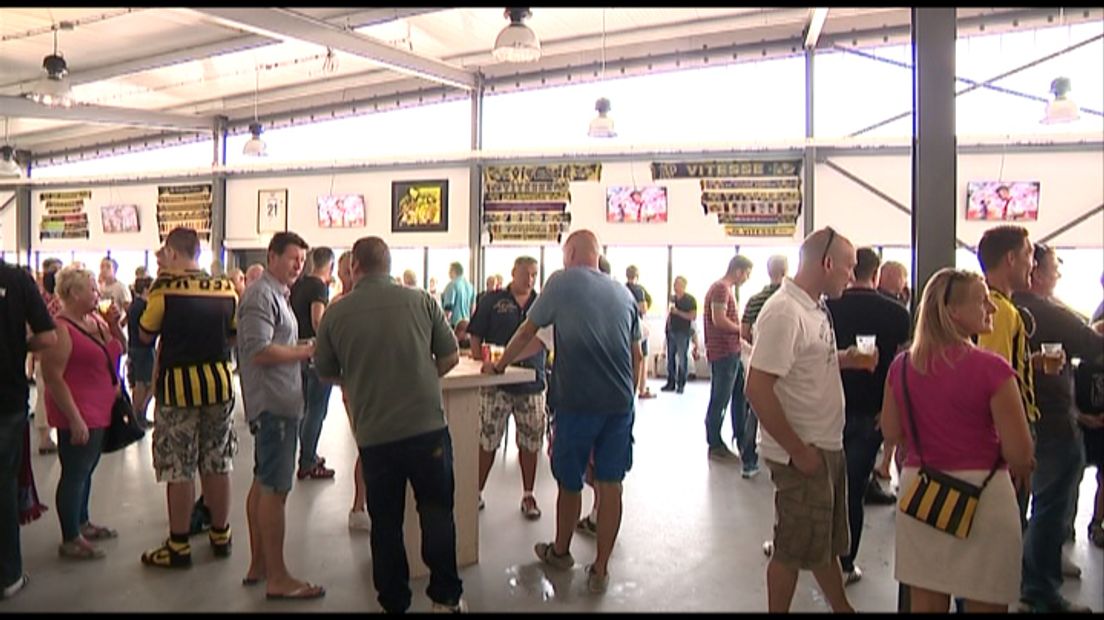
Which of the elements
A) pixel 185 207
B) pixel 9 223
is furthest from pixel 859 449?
pixel 9 223

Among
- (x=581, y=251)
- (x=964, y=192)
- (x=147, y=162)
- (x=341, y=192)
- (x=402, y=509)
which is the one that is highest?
(x=147, y=162)

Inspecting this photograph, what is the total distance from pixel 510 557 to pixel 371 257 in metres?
1.80

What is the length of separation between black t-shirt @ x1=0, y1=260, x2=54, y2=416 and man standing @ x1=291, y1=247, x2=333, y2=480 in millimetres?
1694

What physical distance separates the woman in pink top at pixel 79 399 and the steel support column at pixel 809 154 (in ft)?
29.9

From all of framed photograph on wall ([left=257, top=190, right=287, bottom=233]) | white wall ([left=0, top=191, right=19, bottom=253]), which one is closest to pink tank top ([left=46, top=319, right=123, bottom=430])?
framed photograph on wall ([left=257, top=190, right=287, bottom=233])

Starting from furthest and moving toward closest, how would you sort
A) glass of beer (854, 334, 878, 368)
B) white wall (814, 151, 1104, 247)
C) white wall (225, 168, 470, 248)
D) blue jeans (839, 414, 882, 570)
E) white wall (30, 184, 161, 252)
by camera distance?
white wall (30, 184, 161, 252), white wall (225, 168, 470, 248), white wall (814, 151, 1104, 247), blue jeans (839, 414, 882, 570), glass of beer (854, 334, 878, 368)

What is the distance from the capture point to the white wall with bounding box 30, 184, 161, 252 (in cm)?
1512

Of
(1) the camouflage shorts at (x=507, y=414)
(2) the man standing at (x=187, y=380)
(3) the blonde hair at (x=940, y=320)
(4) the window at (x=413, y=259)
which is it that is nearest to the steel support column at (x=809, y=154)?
(4) the window at (x=413, y=259)

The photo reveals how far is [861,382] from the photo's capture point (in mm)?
3443

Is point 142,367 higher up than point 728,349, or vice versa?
point 728,349

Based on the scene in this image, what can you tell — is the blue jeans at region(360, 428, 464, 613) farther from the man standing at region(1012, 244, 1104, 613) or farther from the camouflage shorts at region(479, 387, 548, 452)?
the man standing at region(1012, 244, 1104, 613)

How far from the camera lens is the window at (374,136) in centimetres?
1277

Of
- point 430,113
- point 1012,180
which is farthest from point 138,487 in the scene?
point 1012,180

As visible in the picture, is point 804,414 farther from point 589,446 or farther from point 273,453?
point 273,453
